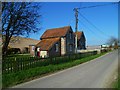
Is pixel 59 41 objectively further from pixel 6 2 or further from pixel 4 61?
pixel 4 61

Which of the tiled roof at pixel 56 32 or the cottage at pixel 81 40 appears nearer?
the tiled roof at pixel 56 32

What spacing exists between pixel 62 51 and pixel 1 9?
28.3 metres

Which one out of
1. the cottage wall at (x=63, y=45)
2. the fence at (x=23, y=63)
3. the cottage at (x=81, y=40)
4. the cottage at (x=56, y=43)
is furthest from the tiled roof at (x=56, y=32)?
the fence at (x=23, y=63)

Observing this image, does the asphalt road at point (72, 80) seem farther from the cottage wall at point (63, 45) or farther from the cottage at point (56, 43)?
the cottage wall at point (63, 45)

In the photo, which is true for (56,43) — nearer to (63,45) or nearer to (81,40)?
(63,45)

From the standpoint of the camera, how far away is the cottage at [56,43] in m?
39.1

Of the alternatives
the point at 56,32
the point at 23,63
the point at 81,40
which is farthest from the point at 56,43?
the point at 23,63

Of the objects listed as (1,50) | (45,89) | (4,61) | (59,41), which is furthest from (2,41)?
(59,41)

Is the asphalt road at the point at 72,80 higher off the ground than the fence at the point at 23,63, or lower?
lower

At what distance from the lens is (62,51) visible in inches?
1716

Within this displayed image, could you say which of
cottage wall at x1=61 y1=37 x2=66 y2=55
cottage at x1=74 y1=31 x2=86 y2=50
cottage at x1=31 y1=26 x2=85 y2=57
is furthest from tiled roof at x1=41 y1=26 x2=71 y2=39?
cottage at x1=74 y1=31 x2=86 y2=50

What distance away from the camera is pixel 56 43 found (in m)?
41.4

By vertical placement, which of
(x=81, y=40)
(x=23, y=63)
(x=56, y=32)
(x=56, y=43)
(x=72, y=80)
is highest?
(x=56, y=32)

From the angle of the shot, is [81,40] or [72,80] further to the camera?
[81,40]
